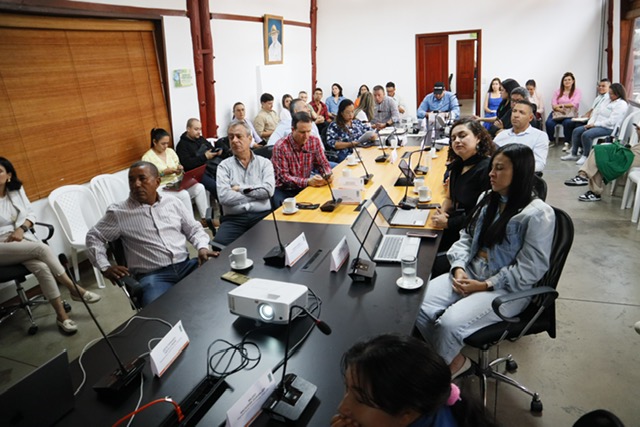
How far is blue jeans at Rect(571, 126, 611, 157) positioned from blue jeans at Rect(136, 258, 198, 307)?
5993 millimetres

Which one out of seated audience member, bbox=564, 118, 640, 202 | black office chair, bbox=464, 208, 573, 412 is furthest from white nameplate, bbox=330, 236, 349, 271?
seated audience member, bbox=564, 118, 640, 202

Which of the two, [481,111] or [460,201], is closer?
[460,201]

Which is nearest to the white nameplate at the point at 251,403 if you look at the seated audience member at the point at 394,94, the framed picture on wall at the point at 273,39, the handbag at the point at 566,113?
the framed picture on wall at the point at 273,39

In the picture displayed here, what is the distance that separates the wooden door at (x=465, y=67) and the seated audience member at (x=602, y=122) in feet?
22.2

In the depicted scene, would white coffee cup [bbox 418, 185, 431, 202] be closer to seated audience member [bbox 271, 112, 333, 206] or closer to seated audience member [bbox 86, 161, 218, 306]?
seated audience member [bbox 271, 112, 333, 206]

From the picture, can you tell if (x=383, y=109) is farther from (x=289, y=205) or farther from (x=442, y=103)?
(x=289, y=205)

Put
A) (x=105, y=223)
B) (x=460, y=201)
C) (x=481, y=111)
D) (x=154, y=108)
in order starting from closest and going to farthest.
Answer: (x=105, y=223), (x=460, y=201), (x=154, y=108), (x=481, y=111)

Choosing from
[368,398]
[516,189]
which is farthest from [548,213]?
[368,398]

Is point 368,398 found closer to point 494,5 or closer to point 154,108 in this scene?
point 154,108

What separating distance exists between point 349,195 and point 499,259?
1279 millimetres

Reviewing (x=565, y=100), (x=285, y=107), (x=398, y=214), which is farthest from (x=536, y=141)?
(x=565, y=100)

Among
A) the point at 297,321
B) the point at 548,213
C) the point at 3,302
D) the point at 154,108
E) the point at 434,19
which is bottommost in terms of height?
the point at 3,302

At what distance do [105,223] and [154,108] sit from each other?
8.92 feet

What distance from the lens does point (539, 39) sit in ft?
26.5
